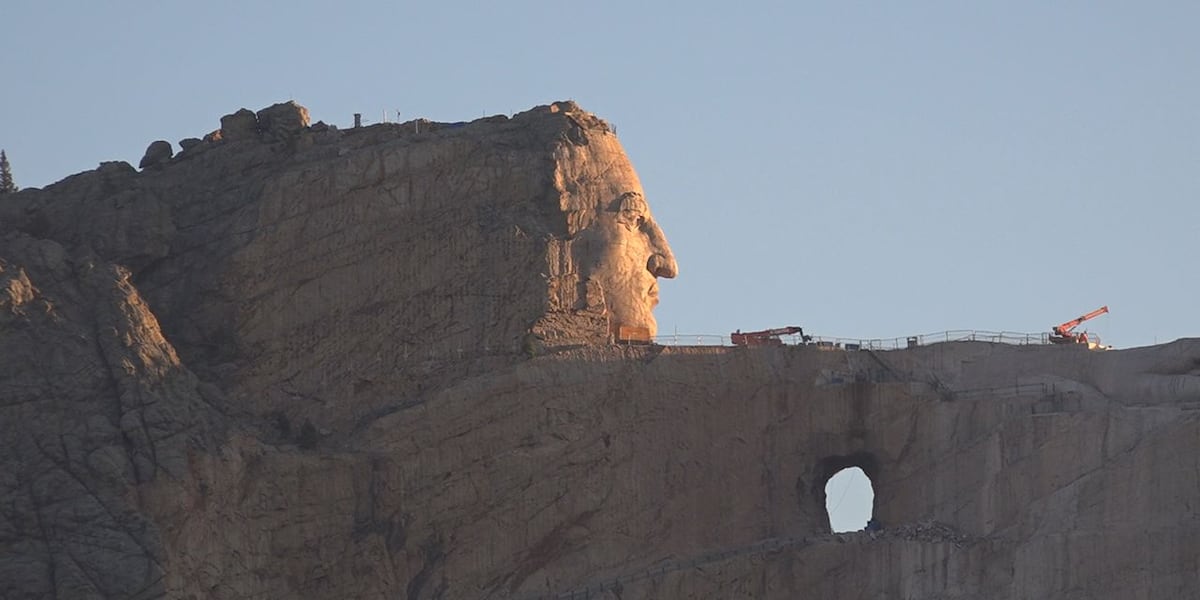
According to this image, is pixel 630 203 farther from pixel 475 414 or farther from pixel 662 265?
pixel 475 414

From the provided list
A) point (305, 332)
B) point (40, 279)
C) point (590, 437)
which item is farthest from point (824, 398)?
point (40, 279)

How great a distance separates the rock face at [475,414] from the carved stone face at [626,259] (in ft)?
0.25

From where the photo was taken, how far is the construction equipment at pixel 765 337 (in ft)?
273

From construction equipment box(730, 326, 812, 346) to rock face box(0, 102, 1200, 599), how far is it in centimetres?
78

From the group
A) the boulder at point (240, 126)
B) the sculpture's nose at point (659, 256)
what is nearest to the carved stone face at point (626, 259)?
the sculpture's nose at point (659, 256)

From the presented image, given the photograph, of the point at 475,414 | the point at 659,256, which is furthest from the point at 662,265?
the point at 475,414

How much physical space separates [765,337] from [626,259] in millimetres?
3187

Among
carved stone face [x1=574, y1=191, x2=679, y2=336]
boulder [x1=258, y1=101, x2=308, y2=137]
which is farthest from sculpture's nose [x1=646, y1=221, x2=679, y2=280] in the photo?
boulder [x1=258, y1=101, x2=308, y2=137]

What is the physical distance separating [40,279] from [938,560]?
1711 centimetres

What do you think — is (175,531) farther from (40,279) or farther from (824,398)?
(824,398)

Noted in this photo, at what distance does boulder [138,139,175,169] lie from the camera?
83.9m

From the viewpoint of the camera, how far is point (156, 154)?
83938 millimetres

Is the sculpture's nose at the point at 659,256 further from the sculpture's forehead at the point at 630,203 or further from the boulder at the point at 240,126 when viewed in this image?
the boulder at the point at 240,126

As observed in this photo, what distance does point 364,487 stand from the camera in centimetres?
7888
